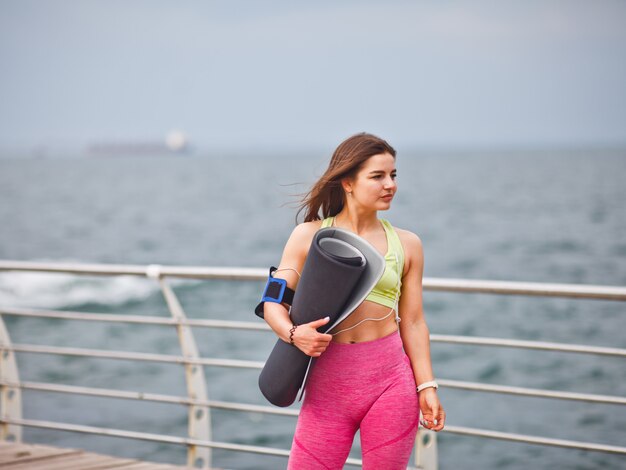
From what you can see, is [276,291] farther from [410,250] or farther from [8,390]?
[8,390]

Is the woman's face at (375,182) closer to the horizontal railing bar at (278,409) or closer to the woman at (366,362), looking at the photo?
the woman at (366,362)

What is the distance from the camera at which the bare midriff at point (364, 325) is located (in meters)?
2.07

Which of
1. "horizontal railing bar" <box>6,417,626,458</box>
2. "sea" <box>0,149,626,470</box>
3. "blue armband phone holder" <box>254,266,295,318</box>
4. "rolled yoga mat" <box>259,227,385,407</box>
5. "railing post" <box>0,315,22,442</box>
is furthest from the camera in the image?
"sea" <box>0,149,626,470</box>

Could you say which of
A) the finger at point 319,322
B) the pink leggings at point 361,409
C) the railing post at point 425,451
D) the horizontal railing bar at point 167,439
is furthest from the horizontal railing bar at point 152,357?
the finger at point 319,322

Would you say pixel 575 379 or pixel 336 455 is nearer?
pixel 336 455

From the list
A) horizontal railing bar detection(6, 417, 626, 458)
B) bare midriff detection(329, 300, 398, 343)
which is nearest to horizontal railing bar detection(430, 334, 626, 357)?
horizontal railing bar detection(6, 417, 626, 458)

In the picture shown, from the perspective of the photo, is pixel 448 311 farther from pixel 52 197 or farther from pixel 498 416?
pixel 52 197

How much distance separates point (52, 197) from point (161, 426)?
171 ft

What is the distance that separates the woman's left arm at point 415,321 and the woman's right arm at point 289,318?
0.95 ft

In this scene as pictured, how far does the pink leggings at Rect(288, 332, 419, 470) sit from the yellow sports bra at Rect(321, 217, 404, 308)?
4.6 inches

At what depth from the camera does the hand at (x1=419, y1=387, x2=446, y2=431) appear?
2085mm

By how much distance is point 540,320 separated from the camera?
19.9 metres

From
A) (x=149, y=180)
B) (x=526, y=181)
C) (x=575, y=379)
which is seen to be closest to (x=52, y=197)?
(x=149, y=180)

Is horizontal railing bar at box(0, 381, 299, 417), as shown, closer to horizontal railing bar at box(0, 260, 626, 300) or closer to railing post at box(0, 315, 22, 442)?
railing post at box(0, 315, 22, 442)
